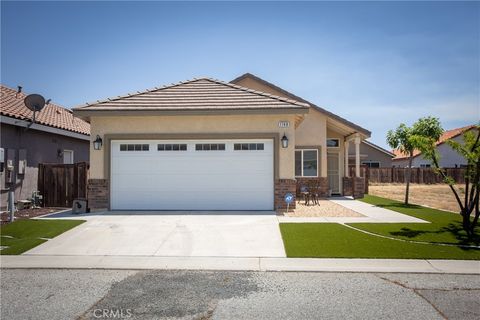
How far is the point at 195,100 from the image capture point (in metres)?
13.2

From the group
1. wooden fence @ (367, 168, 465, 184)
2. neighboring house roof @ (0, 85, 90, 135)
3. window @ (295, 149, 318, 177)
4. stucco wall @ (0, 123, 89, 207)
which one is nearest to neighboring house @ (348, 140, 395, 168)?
wooden fence @ (367, 168, 465, 184)

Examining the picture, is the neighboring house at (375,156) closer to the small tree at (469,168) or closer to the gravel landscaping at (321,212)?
the gravel landscaping at (321,212)

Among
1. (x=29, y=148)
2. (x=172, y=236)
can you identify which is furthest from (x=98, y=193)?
(x=172, y=236)

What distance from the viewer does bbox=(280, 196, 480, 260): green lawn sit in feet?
23.5

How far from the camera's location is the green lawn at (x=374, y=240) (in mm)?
7164

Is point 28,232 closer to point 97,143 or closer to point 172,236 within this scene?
point 172,236

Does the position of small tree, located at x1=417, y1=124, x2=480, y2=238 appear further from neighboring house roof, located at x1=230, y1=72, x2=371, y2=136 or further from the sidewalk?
neighboring house roof, located at x1=230, y1=72, x2=371, y2=136

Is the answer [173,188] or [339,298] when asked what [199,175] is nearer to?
[173,188]

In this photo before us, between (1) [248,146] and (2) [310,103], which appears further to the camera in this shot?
(2) [310,103]

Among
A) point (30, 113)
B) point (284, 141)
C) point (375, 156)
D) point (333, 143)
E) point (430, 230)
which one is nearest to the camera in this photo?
point (430, 230)

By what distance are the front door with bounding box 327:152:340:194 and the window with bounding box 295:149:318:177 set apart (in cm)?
215

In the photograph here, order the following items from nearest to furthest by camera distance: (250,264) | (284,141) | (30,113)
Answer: (250,264) < (284,141) < (30,113)

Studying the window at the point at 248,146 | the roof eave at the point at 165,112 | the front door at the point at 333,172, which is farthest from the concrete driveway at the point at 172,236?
the front door at the point at 333,172

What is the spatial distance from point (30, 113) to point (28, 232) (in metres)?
8.41
